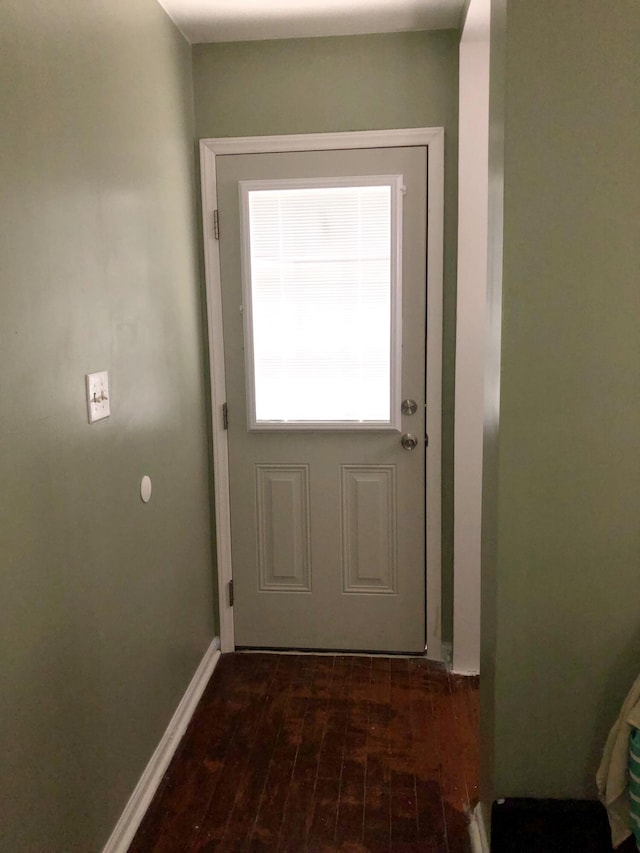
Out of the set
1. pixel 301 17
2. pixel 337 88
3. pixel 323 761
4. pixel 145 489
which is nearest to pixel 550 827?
pixel 323 761

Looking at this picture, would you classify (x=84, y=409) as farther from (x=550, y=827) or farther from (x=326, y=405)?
(x=550, y=827)

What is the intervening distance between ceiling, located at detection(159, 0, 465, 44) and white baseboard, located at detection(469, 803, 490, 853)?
2482mm

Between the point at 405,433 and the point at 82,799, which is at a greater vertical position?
the point at 405,433

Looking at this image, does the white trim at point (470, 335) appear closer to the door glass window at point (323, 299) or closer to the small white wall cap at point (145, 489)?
the door glass window at point (323, 299)

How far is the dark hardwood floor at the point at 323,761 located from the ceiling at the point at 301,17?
2436mm

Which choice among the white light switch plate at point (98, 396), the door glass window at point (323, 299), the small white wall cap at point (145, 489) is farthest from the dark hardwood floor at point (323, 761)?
the white light switch plate at point (98, 396)

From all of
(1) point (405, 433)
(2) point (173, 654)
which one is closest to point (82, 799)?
(2) point (173, 654)

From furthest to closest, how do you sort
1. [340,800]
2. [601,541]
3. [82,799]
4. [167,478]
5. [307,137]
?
[307,137], [167,478], [340,800], [82,799], [601,541]

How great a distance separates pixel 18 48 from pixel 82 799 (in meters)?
1.65

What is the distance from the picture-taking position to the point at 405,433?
2662 mm

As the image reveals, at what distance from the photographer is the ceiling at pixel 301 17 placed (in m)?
2.21

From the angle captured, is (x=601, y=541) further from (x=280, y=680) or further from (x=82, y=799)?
(x=280, y=680)

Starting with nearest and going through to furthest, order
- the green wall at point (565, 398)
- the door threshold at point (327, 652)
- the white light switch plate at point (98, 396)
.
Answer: the green wall at point (565, 398), the white light switch plate at point (98, 396), the door threshold at point (327, 652)

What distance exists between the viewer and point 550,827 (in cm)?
149
